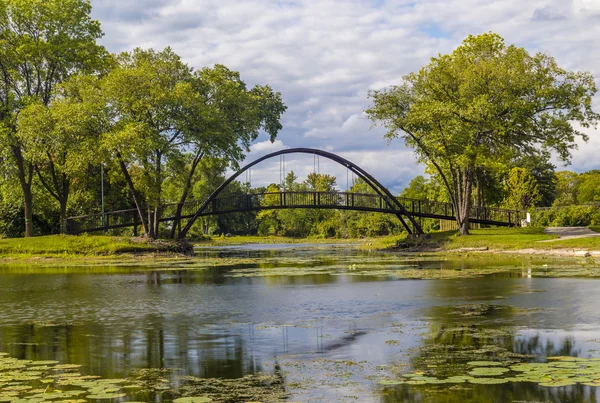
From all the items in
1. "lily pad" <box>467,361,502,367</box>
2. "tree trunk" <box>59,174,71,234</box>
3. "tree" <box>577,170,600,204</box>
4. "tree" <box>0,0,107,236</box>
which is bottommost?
"lily pad" <box>467,361,502,367</box>

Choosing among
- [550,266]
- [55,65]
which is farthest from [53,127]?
[550,266]

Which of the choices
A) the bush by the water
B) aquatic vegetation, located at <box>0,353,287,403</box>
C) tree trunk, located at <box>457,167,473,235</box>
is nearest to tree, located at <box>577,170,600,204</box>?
the bush by the water

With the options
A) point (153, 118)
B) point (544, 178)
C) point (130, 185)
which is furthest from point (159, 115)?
point (544, 178)

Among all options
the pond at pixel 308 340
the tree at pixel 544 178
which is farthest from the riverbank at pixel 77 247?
the tree at pixel 544 178

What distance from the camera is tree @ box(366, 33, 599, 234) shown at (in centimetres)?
4969

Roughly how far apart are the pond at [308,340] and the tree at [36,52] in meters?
27.4

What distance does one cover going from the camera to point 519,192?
7662 cm

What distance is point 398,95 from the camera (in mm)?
56969

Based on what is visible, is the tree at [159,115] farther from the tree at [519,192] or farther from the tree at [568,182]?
the tree at [568,182]

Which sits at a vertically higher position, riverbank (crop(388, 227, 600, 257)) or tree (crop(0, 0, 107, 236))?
tree (crop(0, 0, 107, 236))

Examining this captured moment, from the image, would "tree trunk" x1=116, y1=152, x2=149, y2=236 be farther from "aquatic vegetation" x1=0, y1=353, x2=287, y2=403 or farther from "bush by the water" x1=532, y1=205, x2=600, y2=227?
"aquatic vegetation" x1=0, y1=353, x2=287, y2=403

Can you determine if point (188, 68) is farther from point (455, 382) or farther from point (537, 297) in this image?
point (455, 382)

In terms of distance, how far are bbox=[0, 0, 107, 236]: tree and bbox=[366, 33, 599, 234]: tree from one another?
2453 cm

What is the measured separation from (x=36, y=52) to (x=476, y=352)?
46.0 metres
